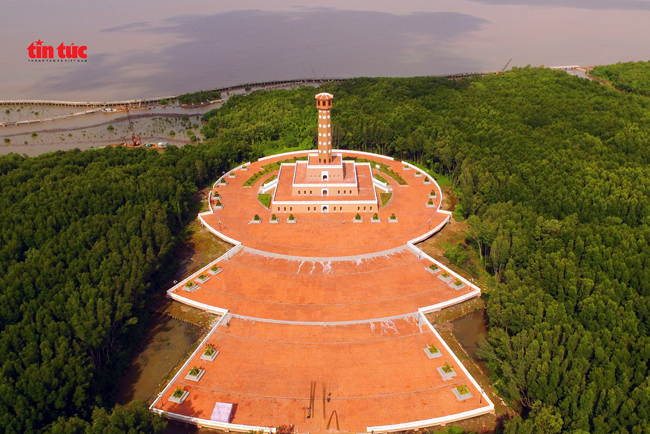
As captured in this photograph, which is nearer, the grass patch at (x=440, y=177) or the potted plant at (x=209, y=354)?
the potted plant at (x=209, y=354)

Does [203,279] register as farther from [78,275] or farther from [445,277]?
[445,277]

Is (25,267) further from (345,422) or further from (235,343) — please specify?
(345,422)

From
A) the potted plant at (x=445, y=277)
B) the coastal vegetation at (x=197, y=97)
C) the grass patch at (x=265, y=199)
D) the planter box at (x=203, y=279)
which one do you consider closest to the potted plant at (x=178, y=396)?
the planter box at (x=203, y=279)

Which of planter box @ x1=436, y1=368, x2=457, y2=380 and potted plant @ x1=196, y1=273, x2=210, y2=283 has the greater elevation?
potted plant @ x1=196, y1=273, x2=210, y2=283

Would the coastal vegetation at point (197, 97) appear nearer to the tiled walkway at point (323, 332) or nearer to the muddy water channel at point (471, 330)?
the tiled walkway at point (323, 332)

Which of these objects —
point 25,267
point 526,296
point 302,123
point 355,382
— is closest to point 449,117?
point 302,123

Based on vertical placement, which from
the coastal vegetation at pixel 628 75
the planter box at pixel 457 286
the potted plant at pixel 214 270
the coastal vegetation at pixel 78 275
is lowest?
the planter box at pixel 457 286

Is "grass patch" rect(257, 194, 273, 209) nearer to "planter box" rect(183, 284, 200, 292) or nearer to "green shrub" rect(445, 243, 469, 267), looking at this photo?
"planter box" rect(183, 284, 200, 292)

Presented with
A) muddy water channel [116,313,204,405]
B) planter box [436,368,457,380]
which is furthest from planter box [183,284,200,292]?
planter box [436,368,457,380]
